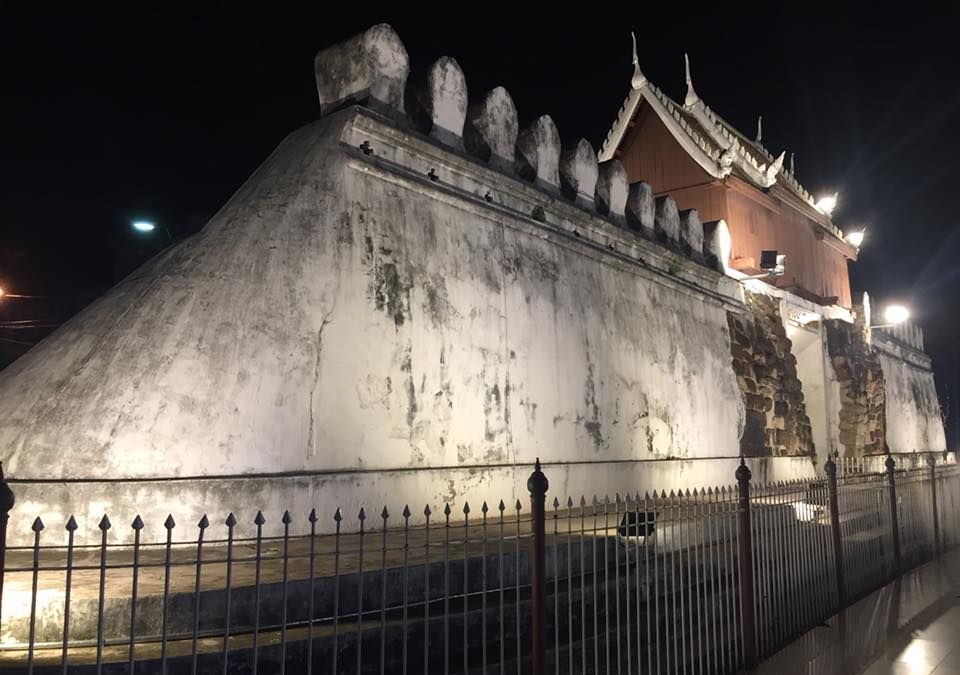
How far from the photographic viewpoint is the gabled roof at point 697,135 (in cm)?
1437

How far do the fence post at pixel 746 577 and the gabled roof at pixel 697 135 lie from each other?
385 inches

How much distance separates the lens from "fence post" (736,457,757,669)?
555 cm

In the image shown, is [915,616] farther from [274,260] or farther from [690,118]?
[690,118]

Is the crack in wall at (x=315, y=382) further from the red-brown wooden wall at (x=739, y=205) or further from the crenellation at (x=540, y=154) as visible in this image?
the red-brown wooden wall at (x=739, y=205)

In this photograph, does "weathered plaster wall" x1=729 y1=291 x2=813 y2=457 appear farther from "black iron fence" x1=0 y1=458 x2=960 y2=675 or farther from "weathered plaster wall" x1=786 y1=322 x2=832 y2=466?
"black iron fence" x1=0 y1=458 x2=960 y2=675

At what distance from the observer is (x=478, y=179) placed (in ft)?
24.2

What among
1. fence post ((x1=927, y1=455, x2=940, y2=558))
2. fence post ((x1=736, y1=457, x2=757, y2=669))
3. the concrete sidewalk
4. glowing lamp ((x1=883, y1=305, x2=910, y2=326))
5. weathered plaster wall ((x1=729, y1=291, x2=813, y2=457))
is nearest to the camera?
fence post ((x1=736, y1=457, x2=757, y2=669))

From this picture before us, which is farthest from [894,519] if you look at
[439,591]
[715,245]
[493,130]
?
[439,591]

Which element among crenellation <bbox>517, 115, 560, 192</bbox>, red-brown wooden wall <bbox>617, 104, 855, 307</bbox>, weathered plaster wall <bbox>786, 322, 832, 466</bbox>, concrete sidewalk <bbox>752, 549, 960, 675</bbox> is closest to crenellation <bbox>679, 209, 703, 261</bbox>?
red-brown wooden wall <bbox>617, 104, 855, 307</bbox>

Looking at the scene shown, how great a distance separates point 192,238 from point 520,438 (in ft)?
11.8

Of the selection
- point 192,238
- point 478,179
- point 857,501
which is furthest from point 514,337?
point 857,501

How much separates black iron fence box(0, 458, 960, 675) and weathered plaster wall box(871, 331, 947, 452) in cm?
1426

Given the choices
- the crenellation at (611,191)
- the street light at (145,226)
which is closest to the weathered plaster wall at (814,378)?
the crenellation at (611,191)

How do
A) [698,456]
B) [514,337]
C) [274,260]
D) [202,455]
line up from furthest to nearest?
[698,456]
[514,337]
[274,260]
[202,455]
